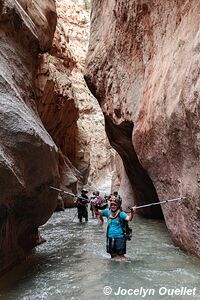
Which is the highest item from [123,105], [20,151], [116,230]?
[123,105]

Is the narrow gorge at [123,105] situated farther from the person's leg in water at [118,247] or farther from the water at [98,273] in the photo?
the person's leg in water at [118,247]

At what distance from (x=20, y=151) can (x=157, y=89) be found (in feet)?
13.6

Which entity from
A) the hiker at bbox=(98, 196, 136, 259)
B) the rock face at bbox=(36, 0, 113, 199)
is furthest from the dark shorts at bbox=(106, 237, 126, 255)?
the rock face at bbox=(36, 0, 113, 199)

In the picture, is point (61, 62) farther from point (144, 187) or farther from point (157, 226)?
point (157, 226)

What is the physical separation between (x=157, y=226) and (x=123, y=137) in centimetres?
394

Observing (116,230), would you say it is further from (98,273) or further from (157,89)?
(157,89)

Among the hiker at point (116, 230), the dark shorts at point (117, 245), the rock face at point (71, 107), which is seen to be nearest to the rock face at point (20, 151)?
the hiker at point (116, 230)

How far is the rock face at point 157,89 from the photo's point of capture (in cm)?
685

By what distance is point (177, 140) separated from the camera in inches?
288

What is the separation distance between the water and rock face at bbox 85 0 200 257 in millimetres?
771

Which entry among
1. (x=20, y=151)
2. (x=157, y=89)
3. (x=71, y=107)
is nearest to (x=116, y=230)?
(x=20, y=151)

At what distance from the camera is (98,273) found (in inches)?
265

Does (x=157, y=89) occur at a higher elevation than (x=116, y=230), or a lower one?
higher

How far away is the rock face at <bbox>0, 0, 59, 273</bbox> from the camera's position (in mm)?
6195
